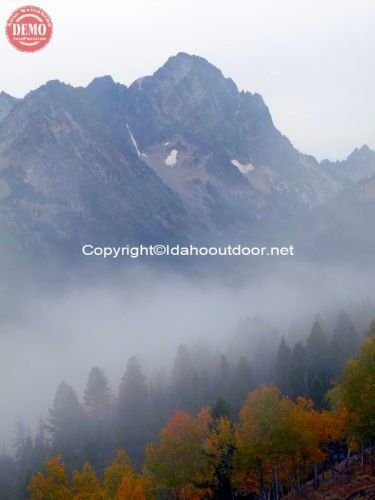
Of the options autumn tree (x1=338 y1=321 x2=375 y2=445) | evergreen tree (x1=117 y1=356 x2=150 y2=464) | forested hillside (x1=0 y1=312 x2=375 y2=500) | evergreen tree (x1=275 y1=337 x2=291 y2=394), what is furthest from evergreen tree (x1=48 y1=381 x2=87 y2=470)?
autumn tree (x1=338 y1=321 x2=375 y2=445)

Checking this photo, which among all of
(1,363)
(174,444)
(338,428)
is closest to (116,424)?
(174,444)

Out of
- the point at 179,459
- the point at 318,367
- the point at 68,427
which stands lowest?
the point at 179,459

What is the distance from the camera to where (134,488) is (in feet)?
190

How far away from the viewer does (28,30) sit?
6969 cm

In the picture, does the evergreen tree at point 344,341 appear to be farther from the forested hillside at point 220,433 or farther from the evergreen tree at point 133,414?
the evergreen tree at point 133,414

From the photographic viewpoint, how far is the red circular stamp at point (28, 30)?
2670 inches

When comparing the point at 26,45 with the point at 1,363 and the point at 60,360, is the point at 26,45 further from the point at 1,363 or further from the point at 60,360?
the point at 1,363

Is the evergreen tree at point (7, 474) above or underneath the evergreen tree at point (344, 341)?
underneath

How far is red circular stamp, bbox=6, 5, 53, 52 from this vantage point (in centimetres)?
6781

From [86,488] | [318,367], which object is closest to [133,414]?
[318,367]

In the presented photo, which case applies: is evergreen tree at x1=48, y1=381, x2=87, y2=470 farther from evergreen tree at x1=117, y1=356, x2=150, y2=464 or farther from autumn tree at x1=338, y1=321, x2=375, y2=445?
autumn tree at x1=338, y1=321, x2=375, y2=445

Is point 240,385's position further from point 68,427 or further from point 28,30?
point 28,30

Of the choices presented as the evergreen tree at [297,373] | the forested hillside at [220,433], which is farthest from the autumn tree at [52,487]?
the evergreen tree at [297,373]

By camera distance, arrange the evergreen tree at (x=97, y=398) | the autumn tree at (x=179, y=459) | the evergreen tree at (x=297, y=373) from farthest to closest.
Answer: the evergreen tree at (x=97, y=398)
the evergreen tree at (x=297, y=373)
the autumn tree at (x=179, y=459)
